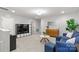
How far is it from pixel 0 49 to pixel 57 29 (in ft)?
12.7

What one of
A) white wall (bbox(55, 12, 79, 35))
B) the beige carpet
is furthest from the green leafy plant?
the beige carpet

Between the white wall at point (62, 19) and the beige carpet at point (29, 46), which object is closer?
the beige carpet at point (29, 46)

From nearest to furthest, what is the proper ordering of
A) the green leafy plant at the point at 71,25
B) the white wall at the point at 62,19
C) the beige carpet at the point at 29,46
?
the beige carpet at the point at 29,46 → the white wall at the point at 62,19 → the green leafy plant at the point at 71,25

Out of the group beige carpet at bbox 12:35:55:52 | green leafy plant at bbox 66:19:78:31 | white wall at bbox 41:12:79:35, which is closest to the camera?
beige carpet at bbox 12:35:55:52

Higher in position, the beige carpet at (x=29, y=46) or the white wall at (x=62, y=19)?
the white wall at (x=62, y=19)

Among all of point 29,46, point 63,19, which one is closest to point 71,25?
point 63,19

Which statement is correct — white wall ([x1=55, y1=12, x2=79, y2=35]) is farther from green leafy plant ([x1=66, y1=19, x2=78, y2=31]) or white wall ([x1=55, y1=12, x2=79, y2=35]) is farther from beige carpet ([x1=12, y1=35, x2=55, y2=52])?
beige carpet ([x1=12, y1=35, x2=55, y2=52])

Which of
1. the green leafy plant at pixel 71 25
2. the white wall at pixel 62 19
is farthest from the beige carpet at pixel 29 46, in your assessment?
the green leafy plant at pixel 71 25

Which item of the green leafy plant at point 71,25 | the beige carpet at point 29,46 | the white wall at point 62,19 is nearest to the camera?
the beige carpet at point 29,46

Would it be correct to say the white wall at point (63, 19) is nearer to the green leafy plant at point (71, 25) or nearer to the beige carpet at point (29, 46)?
the green leafy plant at point (71, 25)

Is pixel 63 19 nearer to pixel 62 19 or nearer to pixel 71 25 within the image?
pixel 62 19

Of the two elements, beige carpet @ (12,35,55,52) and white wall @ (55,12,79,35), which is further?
white wall @ (55,12,79,35)
